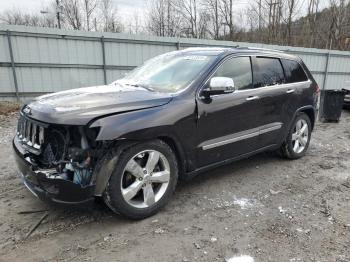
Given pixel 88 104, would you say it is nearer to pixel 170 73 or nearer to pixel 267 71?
pixel 170 73

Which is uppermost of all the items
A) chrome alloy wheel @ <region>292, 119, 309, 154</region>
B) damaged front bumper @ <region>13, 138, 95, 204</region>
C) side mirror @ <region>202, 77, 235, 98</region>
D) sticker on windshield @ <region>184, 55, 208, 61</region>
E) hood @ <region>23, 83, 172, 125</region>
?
sticker on windshield @ <region>184, 55, 208, 61</region>

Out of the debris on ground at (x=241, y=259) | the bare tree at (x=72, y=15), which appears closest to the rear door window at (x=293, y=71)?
the debris on ground at (x=241, y=259)

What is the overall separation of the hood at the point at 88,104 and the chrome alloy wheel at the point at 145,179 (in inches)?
20.6

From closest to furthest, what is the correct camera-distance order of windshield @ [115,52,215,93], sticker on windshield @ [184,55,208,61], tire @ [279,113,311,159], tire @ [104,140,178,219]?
tire @ [104,140,178,219]
windshield @ [115,52,215,93]
sticker on windshield @ [184,55,208,61]
tire @ [279,113,311,159]

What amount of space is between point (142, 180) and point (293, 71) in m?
3.38

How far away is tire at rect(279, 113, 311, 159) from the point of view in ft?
16.9

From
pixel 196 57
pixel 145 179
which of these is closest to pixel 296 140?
pixel 196 57

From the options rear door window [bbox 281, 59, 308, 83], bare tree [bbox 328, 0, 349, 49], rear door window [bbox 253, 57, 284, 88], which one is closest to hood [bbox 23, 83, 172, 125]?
rear door window [bbox 253, 57, 284, 88]

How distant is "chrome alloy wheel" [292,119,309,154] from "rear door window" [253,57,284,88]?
0.91m

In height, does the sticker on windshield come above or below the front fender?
above

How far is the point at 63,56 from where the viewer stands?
1072cm

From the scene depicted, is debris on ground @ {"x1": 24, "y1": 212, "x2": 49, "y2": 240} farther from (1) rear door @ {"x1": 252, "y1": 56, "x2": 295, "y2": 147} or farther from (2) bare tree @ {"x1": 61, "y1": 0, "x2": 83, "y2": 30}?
(2) bare tree @ {"x1": 61, "y1": 0, "x2": 83, "y2": 30}

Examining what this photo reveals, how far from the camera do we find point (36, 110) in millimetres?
3123

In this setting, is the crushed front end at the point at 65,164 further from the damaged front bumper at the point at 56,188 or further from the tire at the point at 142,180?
the tire at the point at 142,180
